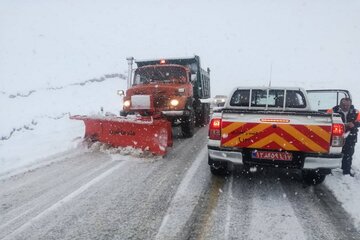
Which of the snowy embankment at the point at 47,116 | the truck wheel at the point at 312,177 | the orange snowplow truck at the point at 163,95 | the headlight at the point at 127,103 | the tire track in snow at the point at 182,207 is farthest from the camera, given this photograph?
the headlight at the point at 127,103

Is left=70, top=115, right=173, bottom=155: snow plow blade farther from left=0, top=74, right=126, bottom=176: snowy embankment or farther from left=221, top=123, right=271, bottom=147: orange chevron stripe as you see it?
left=221, top=123, right=271, bottom=147: orange chevron stripe

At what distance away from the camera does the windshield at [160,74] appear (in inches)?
429

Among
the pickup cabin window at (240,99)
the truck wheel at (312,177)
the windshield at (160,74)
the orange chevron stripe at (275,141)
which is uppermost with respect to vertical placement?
the windshield at (160,74)

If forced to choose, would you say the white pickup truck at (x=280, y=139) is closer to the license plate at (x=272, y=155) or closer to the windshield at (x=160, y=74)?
the license plate at (x=272, y=155)

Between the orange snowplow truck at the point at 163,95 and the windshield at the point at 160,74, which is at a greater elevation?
the windshield at the point at 160,74

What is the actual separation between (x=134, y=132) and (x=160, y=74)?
3.59m

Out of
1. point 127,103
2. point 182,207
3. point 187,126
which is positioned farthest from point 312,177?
point 127,103

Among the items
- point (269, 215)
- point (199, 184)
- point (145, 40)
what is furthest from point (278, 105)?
point (145, 40)

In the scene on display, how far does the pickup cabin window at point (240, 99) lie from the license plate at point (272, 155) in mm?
1813

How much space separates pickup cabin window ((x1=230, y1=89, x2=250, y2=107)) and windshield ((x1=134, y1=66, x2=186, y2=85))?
4108 millimetres

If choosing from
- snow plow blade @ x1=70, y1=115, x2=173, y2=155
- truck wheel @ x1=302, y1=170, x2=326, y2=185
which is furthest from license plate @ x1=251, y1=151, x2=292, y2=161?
snow plow blade @ x1=70, y1=115, x2=173, y2=155

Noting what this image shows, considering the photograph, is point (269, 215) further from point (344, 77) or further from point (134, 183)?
point (344, 77)

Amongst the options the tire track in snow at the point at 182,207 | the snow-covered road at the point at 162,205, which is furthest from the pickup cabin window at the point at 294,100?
the tire track in snow at the point at 182,207

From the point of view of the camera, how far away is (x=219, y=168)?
6.02m
